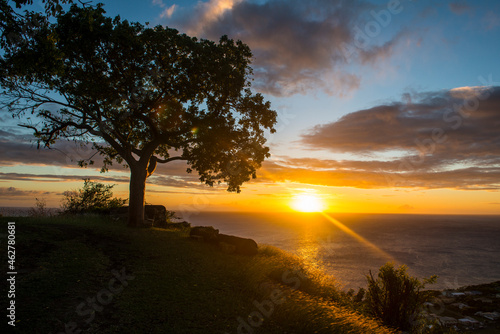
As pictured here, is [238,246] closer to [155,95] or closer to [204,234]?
[204,234]

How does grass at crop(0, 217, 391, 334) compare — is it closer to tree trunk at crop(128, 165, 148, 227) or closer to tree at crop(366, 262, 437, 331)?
tree at crop(366, 262, 437, 331)

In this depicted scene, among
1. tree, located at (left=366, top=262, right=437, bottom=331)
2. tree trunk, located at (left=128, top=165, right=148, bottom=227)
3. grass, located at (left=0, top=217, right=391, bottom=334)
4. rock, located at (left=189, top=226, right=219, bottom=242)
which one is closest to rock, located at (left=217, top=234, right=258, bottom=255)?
rock, located at (left=189, top=226, right=219, bottom=242)

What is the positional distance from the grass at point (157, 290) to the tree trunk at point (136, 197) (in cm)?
477

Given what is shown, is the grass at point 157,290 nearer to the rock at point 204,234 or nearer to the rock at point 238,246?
the rock at point 238,246

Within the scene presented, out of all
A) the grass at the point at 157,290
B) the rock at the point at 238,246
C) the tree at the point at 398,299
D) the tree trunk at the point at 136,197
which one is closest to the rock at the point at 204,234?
the rock at the point at 238,246

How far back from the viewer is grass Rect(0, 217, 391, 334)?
327 inches

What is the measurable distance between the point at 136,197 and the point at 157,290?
1224 cm

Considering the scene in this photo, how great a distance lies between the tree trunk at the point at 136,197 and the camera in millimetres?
21203

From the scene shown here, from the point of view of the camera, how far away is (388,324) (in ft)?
42.7

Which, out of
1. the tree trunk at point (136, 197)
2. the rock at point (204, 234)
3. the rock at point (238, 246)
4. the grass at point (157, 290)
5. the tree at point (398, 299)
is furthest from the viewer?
the tree trunk at point (136, 197)

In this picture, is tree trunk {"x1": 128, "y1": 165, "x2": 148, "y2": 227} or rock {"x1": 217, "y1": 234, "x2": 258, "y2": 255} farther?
tree trunk {"x1": 128, "y1": 165, "x2": 148, "y2": 227}

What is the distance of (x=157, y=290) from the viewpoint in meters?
10.5

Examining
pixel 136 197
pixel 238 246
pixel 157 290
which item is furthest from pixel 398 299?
pixel 136 197

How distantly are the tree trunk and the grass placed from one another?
4.77 metres
